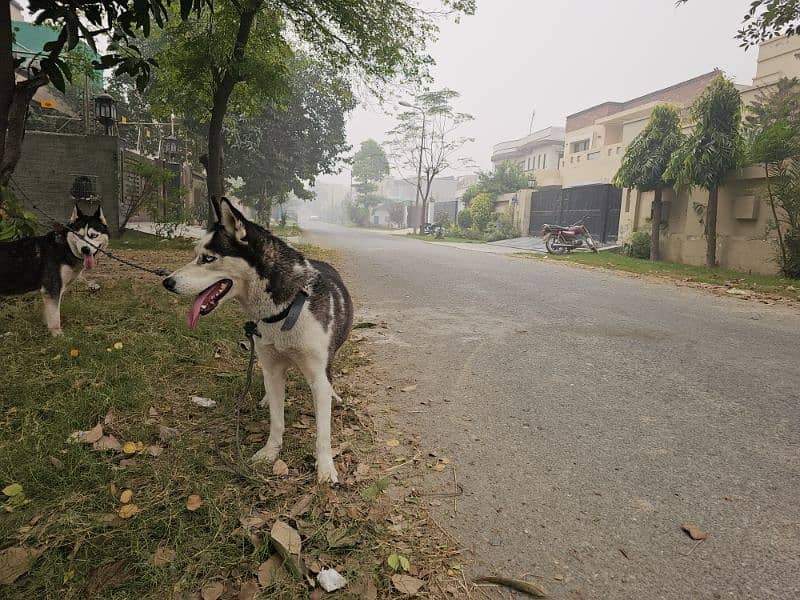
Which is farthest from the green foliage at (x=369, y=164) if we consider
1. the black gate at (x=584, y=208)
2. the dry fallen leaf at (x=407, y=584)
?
the dry fallen leaf at (x=407, y=584)

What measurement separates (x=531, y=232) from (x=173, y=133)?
18585 mm

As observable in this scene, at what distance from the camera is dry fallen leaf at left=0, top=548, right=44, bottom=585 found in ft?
6.12

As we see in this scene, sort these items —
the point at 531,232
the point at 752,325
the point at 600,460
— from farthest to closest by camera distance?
the point at 531,232 < the point at 752,325 < the point at 600,460

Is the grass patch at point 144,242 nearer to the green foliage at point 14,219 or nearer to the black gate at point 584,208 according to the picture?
the green foliage at point 14,219

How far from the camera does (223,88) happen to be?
10.4 metres

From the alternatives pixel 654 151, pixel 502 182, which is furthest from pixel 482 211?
pixel 654 151

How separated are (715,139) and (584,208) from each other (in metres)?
Result: 10.7

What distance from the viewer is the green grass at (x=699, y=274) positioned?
972cm

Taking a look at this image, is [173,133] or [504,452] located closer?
[504,452]

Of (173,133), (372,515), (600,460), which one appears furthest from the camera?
(173,133)

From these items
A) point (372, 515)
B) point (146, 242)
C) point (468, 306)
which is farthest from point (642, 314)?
point (146, 242)

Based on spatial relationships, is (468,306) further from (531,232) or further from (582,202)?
(531,232)

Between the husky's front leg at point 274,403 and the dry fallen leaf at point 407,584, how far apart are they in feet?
3.62

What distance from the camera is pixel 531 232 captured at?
2780 centimetres
